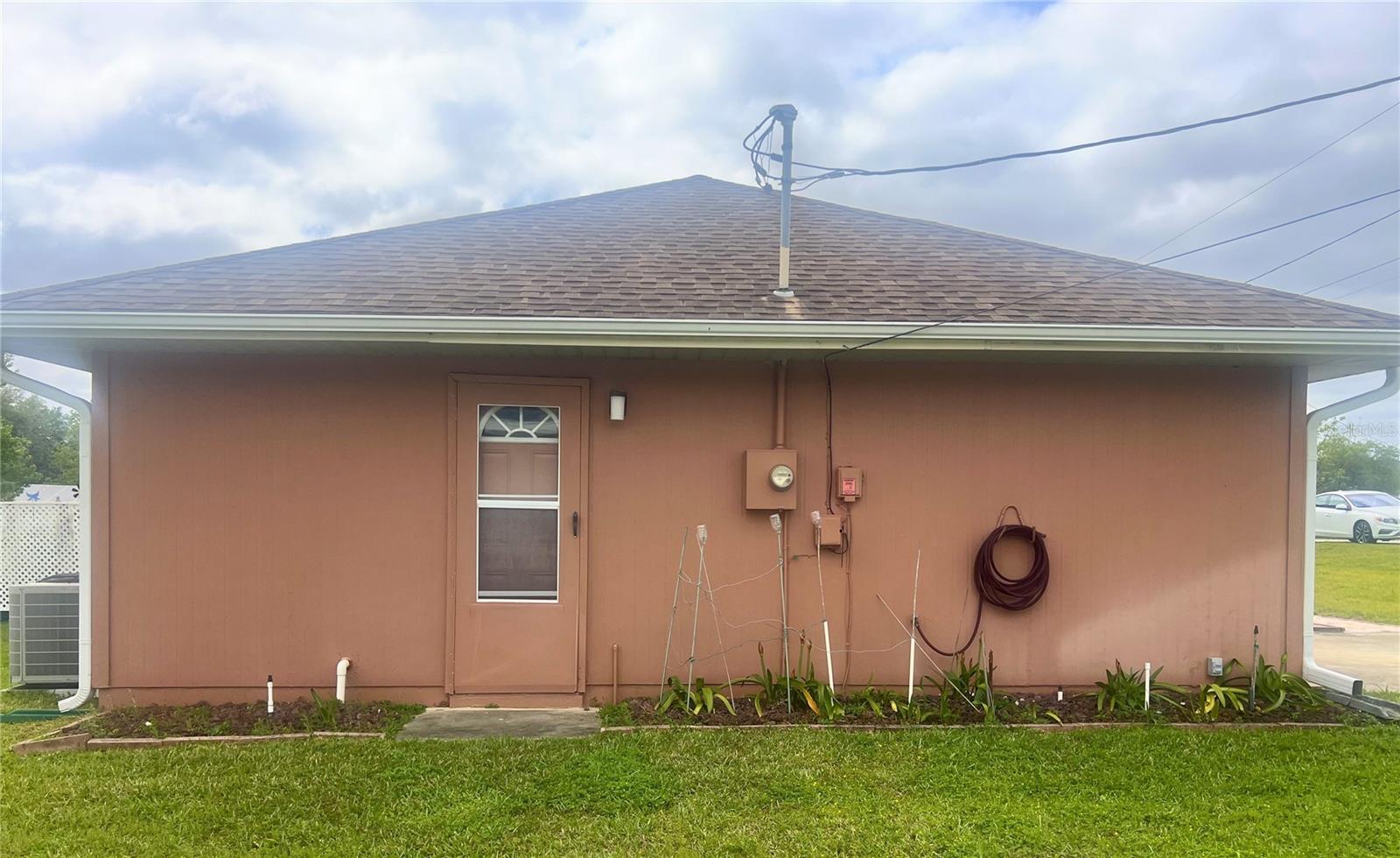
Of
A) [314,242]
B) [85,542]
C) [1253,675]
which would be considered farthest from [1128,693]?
[314,242]

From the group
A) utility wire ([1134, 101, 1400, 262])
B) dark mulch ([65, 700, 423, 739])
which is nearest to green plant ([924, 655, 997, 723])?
dark mulch ([65, 700, 423, 739])

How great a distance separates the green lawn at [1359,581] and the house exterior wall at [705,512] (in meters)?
4.96

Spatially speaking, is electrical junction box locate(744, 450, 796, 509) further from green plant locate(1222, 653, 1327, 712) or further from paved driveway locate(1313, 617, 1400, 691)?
paved driveway locate(1313, 617, 1400, 691)

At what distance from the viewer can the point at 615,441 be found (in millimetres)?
4691

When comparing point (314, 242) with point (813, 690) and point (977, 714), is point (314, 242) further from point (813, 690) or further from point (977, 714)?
point (977, 714)

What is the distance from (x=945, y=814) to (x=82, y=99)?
803 centimetres

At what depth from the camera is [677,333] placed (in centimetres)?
420

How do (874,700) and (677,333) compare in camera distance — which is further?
(874,700)

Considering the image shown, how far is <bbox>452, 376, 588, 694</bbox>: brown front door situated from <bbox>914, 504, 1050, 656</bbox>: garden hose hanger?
2280 mm

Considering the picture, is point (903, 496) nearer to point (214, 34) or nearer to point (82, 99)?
point (214, 34)

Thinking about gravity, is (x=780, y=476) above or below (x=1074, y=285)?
below

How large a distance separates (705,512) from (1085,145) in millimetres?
3025

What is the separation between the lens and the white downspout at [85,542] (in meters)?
4.44

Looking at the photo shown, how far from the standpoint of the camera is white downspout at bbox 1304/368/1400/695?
15.5ft
